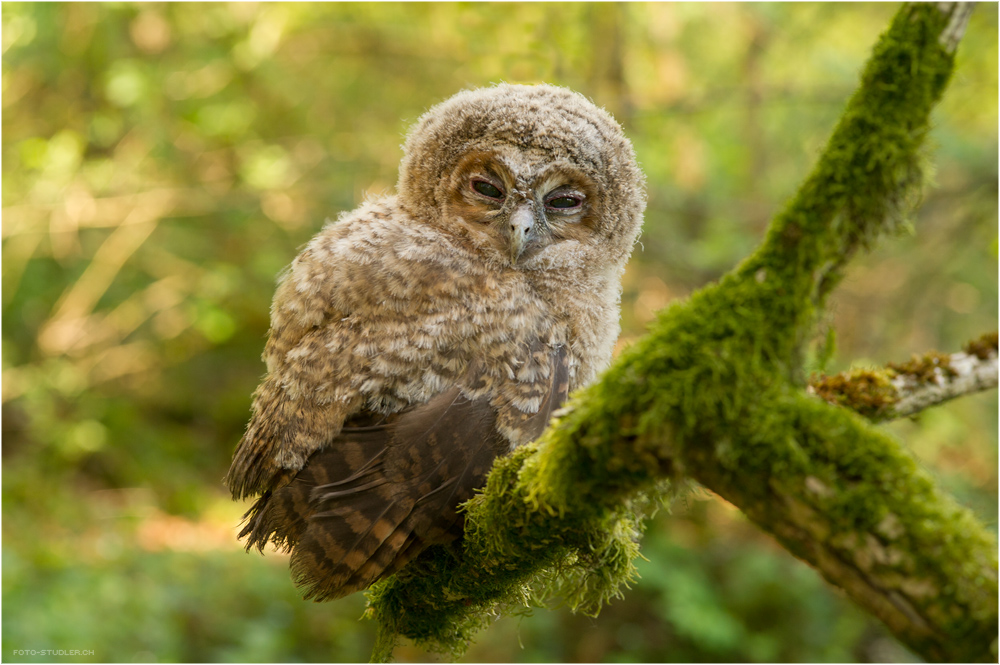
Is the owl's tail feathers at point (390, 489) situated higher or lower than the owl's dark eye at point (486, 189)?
lower

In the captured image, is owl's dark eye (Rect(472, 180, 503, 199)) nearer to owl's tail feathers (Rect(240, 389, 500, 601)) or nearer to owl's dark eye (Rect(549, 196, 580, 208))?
owl's dark eye (Rect(549, 196, 580, 208))

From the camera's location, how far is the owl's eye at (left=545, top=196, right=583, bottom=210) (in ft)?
8.05

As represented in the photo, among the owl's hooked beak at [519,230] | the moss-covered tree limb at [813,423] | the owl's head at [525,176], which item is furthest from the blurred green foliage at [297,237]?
the moss-covered tree limb at [813,423]

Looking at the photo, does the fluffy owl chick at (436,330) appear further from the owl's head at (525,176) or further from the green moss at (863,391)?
the green moss at (863,391)

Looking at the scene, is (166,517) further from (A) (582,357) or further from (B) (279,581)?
(A) (582,357)

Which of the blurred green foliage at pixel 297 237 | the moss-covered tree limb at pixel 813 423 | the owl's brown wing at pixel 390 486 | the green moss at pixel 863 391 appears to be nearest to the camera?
the moss-covered tree limb at pixel 813 423

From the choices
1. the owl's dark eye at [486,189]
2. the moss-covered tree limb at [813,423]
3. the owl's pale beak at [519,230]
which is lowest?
the moss-covered tree limb at [813,423]

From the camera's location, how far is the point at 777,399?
1144mm

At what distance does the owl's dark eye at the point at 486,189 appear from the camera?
2416 millimetres

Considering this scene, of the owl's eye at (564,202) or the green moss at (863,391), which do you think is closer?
the green moss at (863,391)

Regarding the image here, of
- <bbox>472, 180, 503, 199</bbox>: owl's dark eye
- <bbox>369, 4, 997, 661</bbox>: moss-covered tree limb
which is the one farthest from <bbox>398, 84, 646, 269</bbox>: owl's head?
<bbox>369, 4, 997, 661</bbox>: moss-covered tree limb

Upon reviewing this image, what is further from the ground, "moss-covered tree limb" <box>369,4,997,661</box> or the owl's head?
the owl's head

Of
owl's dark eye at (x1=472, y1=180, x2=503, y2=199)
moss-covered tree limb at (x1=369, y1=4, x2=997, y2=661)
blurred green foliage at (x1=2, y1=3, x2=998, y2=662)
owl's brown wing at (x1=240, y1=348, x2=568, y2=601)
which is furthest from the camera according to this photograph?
blurred green foliage at (x1=2, y1=3, x2=998, y2=662)

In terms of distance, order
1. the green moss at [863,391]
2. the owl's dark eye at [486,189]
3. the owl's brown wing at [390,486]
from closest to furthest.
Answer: the green moss at [863,391], the owl's brown wing at [390,486], the owl's dark eye at [486,189]
